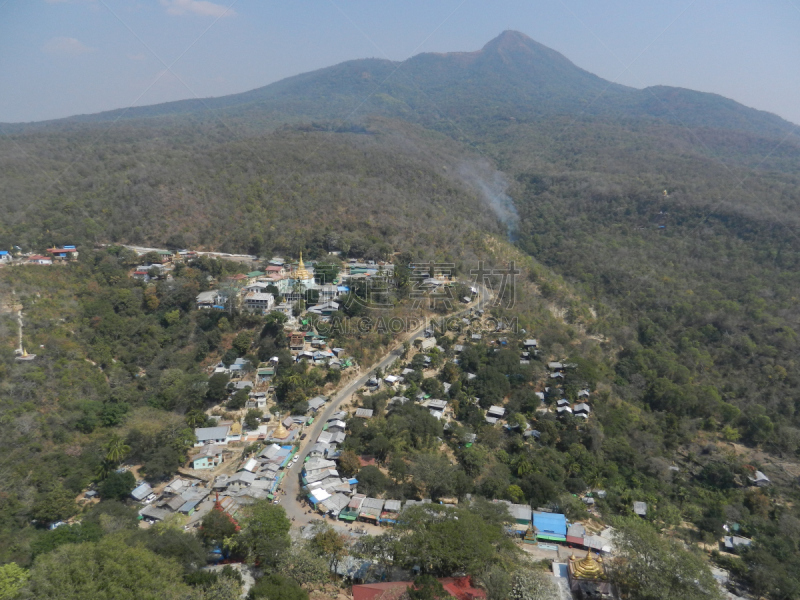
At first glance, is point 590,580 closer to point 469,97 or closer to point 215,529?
point 215,529

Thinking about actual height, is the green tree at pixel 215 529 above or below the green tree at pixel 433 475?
above

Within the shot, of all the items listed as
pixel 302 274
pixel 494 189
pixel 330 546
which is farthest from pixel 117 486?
pixel 494 189

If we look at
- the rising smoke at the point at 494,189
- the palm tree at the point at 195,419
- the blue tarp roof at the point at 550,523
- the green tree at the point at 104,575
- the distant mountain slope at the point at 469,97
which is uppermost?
the distant mountain slope at the point at 469,97

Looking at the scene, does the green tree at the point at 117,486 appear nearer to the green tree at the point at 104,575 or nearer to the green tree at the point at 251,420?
the green tree at the point at 251,420

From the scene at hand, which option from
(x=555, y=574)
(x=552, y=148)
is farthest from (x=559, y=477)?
(x=552, y=148)

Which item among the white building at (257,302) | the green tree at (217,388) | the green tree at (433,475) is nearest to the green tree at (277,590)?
the green tree at (433,475)
